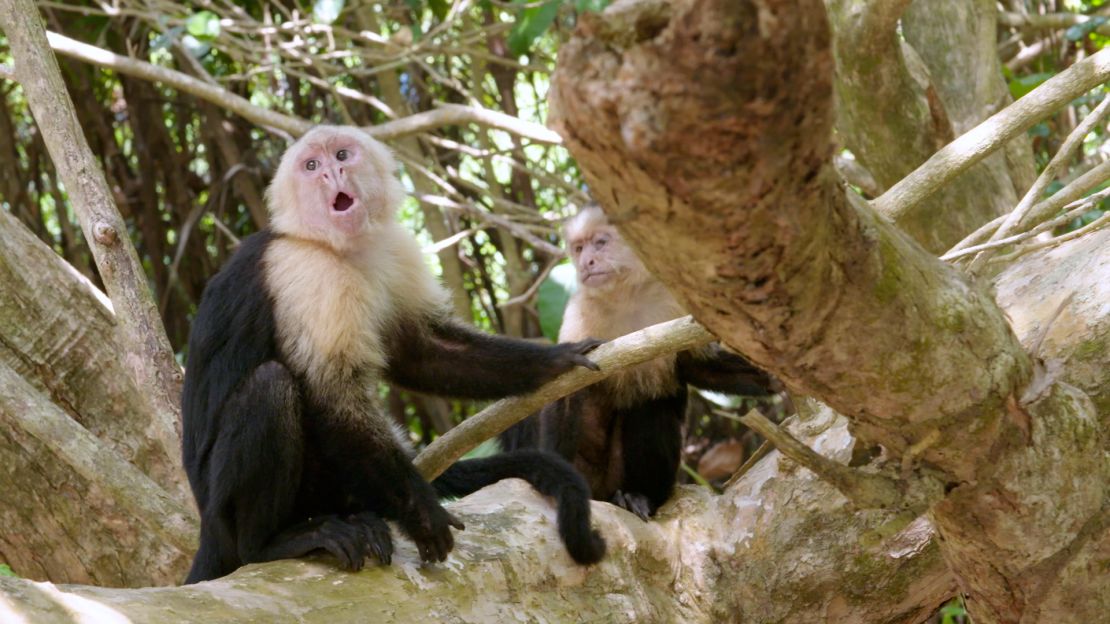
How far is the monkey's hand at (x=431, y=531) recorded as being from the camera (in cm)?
283

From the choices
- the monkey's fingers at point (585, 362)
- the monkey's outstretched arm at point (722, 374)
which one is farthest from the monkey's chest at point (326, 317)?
the monkey's outstretched arm at point (722, 374)

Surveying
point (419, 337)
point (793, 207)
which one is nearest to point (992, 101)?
point (419, 337)

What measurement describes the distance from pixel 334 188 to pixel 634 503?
4.60ft

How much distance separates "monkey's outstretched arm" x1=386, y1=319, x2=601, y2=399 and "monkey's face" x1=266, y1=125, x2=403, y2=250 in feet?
1.28

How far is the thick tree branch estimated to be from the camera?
357cm

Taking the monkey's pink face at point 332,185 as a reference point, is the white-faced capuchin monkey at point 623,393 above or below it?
below

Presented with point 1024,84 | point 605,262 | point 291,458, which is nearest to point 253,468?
point 291,458

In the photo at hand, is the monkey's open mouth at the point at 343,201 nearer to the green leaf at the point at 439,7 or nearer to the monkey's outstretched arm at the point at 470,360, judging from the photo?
the monkey's outstretched arm at the point at 470,360

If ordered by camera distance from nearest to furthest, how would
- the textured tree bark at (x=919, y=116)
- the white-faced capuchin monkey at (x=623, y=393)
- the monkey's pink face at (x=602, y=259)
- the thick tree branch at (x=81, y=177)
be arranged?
the thick tree branch at (x=81, y=177) < the white-faced capuchin monkey at (x=623, y=393) < the monkey's pink face at (x=602, y=259) < the textured tree bark at (x=919, y=116)

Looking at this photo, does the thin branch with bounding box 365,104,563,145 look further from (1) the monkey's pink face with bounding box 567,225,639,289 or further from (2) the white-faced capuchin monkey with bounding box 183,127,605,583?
(2) the white-faced capuchin monkey with bounding box 183,127,605,583

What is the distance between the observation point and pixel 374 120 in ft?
24.0

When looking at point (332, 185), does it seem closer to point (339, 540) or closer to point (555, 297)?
point (339, 540)

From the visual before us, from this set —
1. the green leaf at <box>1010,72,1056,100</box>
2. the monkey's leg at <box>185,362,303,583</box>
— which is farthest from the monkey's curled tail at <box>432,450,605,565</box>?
the green leaf at <box>1010,72,1056,100</box>

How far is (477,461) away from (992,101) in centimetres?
269
